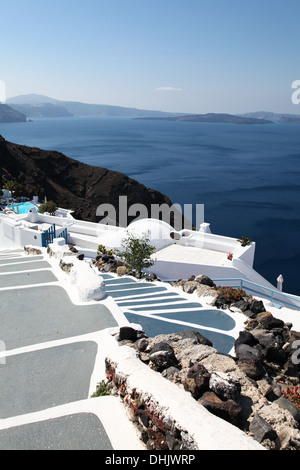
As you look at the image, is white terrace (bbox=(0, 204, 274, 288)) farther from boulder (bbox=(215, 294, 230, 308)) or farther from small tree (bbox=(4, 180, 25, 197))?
small tree (bbox=(4, 180, 25, 197))

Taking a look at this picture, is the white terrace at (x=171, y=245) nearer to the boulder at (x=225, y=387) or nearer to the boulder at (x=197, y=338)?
the boulder at (x=197, y=338)

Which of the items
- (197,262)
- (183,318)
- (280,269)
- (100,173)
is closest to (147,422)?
(183,318)

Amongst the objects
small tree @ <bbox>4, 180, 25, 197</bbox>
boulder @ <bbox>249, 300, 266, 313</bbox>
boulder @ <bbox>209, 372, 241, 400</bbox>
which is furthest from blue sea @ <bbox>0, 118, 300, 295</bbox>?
boulder @ <bbox>209, 372, 241, 400</bbox>

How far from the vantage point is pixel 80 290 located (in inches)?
408

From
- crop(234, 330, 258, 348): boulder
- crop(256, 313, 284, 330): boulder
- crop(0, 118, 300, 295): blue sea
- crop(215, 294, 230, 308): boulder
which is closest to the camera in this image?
crop(234, 330, 258, 348): boulder

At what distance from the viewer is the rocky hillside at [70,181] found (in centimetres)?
7088

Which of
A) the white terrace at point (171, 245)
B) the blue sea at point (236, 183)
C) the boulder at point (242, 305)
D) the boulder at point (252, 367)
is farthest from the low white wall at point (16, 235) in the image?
the blue sea at point (236, 183)

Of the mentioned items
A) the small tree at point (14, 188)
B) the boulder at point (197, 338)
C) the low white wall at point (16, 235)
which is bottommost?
the low white wall at point (16, 235)

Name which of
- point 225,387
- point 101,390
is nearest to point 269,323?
point 225,387

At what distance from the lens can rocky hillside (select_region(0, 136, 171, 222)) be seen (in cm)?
7088

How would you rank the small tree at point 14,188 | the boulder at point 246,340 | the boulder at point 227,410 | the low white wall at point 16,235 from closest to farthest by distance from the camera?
the boulder at point 227,410
the boulder at point 246,340
the low white wall at point 16,235
the small tree at point 14,188

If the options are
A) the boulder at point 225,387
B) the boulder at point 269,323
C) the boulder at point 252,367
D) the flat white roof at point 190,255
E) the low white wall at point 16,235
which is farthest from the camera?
the low white wall at point 16,235

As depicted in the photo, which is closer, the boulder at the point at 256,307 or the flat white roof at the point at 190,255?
the boulder at the point at 256,307

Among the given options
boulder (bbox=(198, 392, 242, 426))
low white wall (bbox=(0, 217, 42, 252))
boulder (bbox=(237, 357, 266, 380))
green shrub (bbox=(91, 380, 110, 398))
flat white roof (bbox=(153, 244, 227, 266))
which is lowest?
flat white roof (bbox=(153, 244, 227, 266))
